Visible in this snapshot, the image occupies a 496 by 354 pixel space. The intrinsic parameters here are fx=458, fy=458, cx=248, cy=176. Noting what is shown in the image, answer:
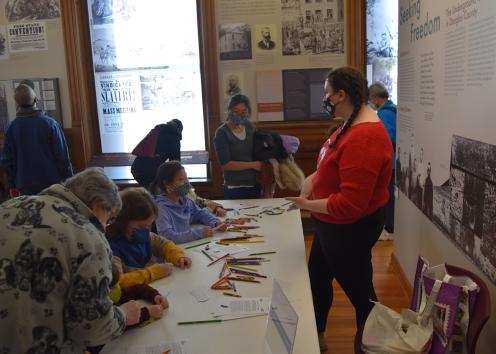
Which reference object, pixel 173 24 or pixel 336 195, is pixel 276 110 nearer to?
→ pixel 173 24

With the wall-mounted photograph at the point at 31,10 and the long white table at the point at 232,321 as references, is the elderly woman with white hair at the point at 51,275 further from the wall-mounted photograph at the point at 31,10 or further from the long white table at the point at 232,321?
the wall-mounted photograph at the point at 31,10

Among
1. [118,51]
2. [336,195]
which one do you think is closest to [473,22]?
[336,195]

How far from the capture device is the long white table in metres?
1.46

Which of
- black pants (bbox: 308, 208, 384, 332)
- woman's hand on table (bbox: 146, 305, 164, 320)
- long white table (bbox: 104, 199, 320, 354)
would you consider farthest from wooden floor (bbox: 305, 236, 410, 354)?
woman's hand on table (bbox: 146, 305, 164, 320)

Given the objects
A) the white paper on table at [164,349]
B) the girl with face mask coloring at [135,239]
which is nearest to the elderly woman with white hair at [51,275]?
the white paper on table at [164,349]

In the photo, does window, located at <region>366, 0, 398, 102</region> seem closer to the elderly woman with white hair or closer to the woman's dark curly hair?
the woman's dark curly hair

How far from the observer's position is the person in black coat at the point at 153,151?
3.73 meters

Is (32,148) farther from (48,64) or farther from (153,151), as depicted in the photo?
(48,64)

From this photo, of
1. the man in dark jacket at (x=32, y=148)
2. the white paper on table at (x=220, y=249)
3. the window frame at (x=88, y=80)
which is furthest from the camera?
the window frame at (x=88, y=80)

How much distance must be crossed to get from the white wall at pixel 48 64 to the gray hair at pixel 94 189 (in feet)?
13.6

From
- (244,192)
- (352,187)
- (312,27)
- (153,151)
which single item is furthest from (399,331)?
(312,27)

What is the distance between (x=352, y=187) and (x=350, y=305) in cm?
152

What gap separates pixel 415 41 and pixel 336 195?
153 centimetres

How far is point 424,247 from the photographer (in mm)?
2832
